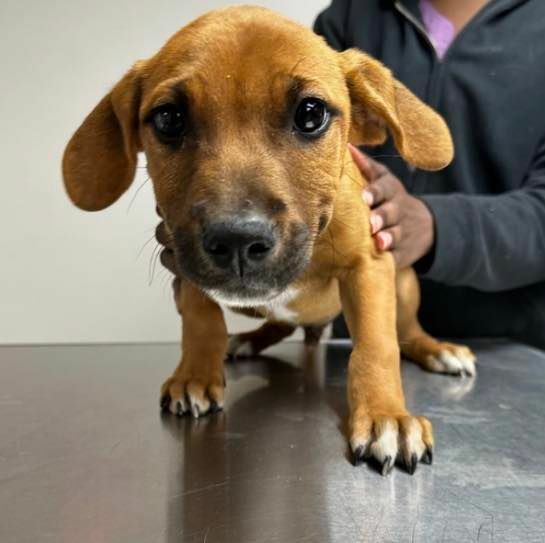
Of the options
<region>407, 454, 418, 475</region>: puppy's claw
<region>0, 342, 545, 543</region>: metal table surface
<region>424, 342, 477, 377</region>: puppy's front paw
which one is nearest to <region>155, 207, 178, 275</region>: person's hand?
<region>0, 342, 545, 543</region>: metal table surface

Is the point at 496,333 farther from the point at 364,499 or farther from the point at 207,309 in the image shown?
the point at 364,499

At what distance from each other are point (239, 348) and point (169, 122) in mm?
1261

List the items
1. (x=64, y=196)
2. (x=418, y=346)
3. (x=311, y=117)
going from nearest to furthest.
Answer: (x=311, y=117) < (x=418, y=346) < (x=64, y=196)

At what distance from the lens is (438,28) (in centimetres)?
282

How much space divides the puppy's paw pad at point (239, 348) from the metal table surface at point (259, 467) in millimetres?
361

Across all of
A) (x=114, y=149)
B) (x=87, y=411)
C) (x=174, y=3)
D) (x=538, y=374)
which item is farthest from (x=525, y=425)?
(x=174, y=3)

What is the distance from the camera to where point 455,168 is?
278 cm

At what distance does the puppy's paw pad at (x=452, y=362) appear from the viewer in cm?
221

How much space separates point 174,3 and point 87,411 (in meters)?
2.83

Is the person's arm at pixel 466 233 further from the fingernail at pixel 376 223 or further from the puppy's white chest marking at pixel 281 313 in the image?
the puppy's white chest marking at pixel 281 313

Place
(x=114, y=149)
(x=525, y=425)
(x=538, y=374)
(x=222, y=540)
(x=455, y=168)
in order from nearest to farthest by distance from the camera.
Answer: (x=222, y=540) → (x=525, y=425) → (x=114, y=149) → (x=538, y=374) → (x=455, y=168)

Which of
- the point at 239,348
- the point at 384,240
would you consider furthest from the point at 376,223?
the point at 239,348

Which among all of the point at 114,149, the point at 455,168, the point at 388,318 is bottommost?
the point at 388,318

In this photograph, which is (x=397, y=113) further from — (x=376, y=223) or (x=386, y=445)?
(x=386, y=445)
